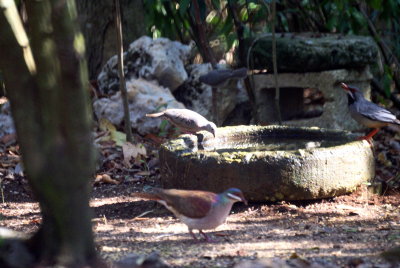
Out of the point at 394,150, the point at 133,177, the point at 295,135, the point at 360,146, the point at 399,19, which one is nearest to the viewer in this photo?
the point at 360,146

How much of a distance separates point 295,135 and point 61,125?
370 cm

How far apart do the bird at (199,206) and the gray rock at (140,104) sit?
12.8 ft

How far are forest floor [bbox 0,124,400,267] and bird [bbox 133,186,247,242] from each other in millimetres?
150

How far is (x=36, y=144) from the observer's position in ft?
11.0

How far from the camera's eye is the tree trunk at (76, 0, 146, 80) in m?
9.83

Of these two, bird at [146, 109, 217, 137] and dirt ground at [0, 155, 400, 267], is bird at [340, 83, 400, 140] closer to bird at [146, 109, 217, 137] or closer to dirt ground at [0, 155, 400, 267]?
dirt ground at [0, 155, 400, 267]

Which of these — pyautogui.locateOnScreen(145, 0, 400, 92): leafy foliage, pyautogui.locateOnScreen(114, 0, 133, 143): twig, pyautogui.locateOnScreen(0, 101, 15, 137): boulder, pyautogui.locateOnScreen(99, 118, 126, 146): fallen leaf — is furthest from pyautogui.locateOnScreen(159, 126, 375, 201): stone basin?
pyautogui.locateOnScreen(0, 101, 15, 137): boulder

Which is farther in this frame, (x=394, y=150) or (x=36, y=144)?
(x=394, y=150)

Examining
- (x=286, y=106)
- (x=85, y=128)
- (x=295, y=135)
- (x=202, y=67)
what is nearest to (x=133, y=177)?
(x=295, y=135)

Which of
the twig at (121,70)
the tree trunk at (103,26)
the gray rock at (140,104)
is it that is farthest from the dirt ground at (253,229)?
the tree trunk at (103,26)

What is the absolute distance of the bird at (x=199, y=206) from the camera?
4461 mm

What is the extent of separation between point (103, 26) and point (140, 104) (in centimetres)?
187

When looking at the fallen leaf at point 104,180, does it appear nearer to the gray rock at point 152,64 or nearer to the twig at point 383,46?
the gray rock at point 152,64

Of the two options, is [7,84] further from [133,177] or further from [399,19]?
[399,19]
